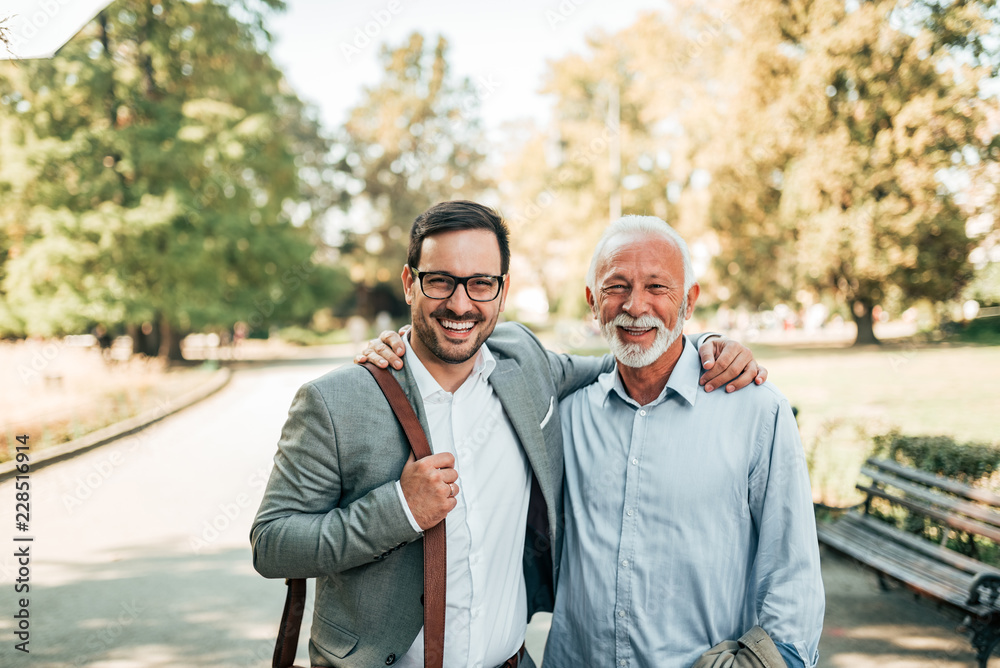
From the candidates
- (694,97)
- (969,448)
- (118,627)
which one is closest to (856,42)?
(694,97)

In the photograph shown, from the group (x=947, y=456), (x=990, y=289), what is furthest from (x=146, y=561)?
(x=990, y=289)

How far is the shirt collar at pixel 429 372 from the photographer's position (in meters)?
2.20

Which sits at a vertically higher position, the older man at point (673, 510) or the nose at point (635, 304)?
the nose at point (635, 304)

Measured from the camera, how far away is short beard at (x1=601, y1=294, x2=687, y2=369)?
2.20 metres

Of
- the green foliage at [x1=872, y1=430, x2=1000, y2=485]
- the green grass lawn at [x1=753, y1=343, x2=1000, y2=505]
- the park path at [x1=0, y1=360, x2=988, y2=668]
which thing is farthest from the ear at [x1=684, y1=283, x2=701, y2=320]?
the green grass lawn at [x1=753, y1=343, x2=1000, y2=505]

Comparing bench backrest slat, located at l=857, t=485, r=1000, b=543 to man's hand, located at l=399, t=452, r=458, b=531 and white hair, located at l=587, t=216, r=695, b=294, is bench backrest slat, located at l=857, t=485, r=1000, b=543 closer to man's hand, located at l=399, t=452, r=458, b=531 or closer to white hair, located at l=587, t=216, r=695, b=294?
white hair, located at l=587, t=216, r=695, b=294

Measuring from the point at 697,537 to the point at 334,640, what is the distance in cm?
124

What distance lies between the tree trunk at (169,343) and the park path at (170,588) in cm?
1372

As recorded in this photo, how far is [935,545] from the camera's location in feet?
14.6

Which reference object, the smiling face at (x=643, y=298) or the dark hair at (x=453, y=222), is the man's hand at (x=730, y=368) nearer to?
the smiling face at (x=643, y=298)

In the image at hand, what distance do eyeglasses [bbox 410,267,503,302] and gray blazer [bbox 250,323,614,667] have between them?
11.3 inches

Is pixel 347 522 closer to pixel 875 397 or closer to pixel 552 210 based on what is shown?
pixel 875 397

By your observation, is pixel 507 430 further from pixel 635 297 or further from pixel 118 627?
pixel 118 627

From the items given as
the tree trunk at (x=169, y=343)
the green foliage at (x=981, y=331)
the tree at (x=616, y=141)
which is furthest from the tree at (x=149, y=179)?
the green foliage at (x=981, y=331)
